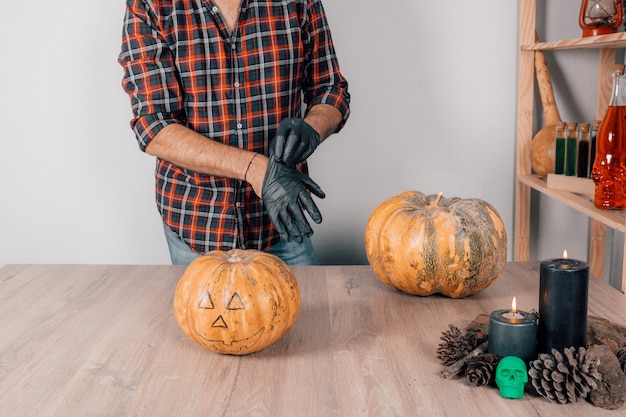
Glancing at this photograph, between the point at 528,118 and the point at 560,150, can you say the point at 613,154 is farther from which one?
the point at 528,118

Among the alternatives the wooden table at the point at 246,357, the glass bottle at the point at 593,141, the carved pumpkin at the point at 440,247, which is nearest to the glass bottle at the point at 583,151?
the glass bottle at the point at 593,141

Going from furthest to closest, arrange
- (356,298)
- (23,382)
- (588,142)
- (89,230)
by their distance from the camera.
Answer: (89,230), (588,142), (356,298), (23,382)

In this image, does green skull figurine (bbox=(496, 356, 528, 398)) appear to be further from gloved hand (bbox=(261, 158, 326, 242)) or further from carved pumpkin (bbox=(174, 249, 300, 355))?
gloved hand (bbox=(261, 158, 326, 242))

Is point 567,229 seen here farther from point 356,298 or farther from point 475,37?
point 356,298

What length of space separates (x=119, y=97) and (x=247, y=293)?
1.40 m

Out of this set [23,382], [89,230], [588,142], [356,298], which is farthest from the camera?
[89,230]

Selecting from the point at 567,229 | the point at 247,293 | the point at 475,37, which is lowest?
the point at 567,229

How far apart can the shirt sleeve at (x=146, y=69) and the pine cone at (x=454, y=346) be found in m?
1.01

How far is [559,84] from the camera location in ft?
7.62

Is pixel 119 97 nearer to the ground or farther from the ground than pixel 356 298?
farther from the ground

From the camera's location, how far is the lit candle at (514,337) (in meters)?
1.04

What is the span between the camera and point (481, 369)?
3.36 ft

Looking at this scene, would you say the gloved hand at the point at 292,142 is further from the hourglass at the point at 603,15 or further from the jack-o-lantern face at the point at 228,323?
the hourglass at the point at 603,15

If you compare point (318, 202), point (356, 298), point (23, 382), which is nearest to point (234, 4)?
point (318, 202)
